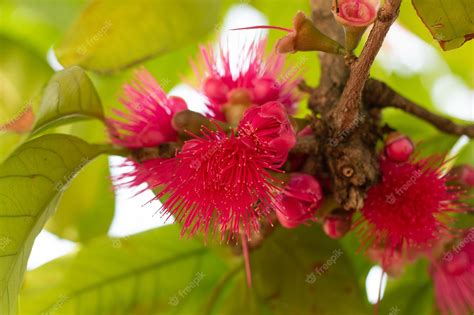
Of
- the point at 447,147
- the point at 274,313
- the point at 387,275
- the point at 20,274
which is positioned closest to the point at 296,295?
the point at 274,313

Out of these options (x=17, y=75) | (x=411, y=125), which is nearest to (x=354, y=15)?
(x=411, y=125)

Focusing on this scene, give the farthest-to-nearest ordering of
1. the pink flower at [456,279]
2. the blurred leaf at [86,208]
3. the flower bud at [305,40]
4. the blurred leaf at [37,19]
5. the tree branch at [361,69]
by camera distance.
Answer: the blurred leaf at [37,19] → the blurred leaf at [86,208] → the pink flower at [456,279] → the flower bud at [305,40] → the tree branch at [361,69]

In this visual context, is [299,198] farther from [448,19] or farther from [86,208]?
[86,208]

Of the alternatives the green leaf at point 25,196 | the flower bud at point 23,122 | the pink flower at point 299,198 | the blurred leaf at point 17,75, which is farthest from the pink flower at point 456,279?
the blurred leaf at point 17,75

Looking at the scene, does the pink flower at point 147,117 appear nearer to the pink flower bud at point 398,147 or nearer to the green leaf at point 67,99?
the green leaf at point 67,99

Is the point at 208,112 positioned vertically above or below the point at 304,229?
above

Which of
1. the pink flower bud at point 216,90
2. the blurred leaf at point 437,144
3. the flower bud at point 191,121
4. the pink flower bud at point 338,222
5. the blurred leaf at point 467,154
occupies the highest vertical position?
the pink flower bud at point 216,90

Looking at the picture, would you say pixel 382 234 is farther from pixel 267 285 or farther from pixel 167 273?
pixel 167 273
